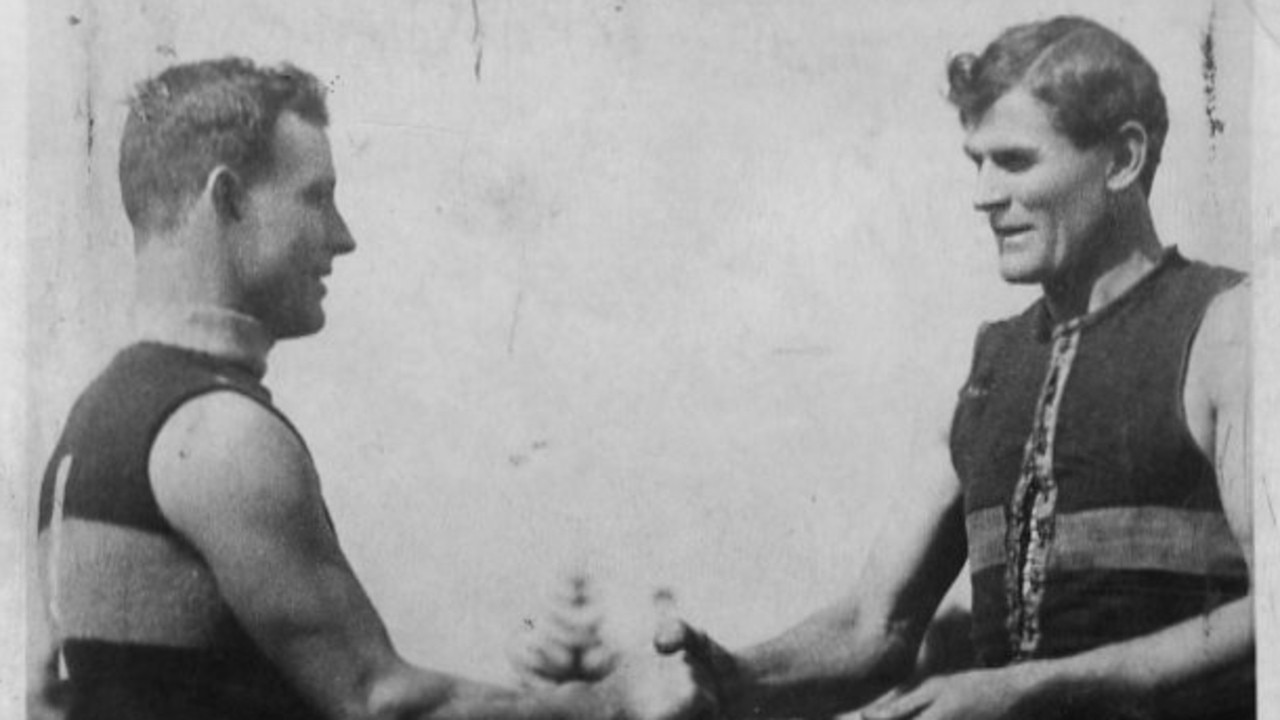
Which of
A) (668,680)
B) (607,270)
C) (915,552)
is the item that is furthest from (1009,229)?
(668,680)

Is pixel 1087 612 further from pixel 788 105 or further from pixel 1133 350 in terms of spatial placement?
pixel 788 105

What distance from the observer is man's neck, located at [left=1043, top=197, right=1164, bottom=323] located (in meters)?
4.41

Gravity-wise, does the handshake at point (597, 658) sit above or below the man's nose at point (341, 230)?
below

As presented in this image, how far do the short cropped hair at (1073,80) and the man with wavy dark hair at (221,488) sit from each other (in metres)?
1.11

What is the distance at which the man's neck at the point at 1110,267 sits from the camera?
441 centimetres

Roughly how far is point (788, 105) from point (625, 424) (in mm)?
617

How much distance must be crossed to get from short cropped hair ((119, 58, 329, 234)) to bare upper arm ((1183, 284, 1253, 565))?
5.10ft

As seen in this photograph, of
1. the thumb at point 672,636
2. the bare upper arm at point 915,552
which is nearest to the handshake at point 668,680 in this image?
the thumb at point 672,636

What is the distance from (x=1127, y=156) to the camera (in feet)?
14.5

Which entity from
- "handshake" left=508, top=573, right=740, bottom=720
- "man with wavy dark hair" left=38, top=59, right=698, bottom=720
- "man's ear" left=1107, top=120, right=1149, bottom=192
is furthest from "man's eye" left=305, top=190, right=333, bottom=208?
"man's ear" left=1107, top=120, right=1149, bottom=192

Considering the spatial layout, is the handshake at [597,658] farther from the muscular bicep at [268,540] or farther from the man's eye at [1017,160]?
the man's eye at [1017,160]

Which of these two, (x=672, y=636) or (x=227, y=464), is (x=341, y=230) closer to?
(x=227, y=464)

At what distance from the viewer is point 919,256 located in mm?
4391

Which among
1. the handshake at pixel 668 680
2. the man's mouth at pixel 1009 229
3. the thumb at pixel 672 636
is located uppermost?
the man's mouth at pixel 1009 229
